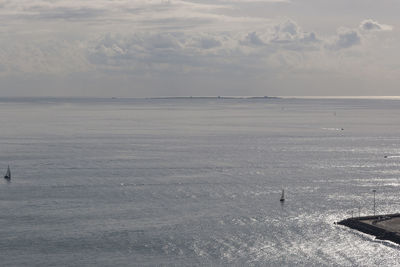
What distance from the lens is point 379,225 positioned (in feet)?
350

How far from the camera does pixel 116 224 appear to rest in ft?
352

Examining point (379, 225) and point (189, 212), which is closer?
point (379, 225)

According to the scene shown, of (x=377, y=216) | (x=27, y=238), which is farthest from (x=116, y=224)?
(x=377, y=216)

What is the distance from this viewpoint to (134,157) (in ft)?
637

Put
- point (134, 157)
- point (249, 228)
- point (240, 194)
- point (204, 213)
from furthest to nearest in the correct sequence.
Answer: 1. point (134, 157)
2. point (240, 194)
3. point (204, 213)
4. point (249, 228)

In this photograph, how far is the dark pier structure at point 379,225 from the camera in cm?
10212

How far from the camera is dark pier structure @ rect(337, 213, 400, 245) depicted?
335 feet

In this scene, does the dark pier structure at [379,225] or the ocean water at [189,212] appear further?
the dark pier structure at [379,225]

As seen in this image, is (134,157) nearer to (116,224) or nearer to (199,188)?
(199,188)

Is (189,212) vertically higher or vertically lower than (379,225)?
lower

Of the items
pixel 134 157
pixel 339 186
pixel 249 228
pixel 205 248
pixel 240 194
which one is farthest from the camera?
pixel 134 157

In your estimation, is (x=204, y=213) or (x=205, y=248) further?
(x=204, y=213)

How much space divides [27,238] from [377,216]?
66323mm

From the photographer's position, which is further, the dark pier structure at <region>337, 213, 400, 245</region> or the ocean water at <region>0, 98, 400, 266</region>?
the dark pier structure at <region>337, 213, 400, 245</region>
